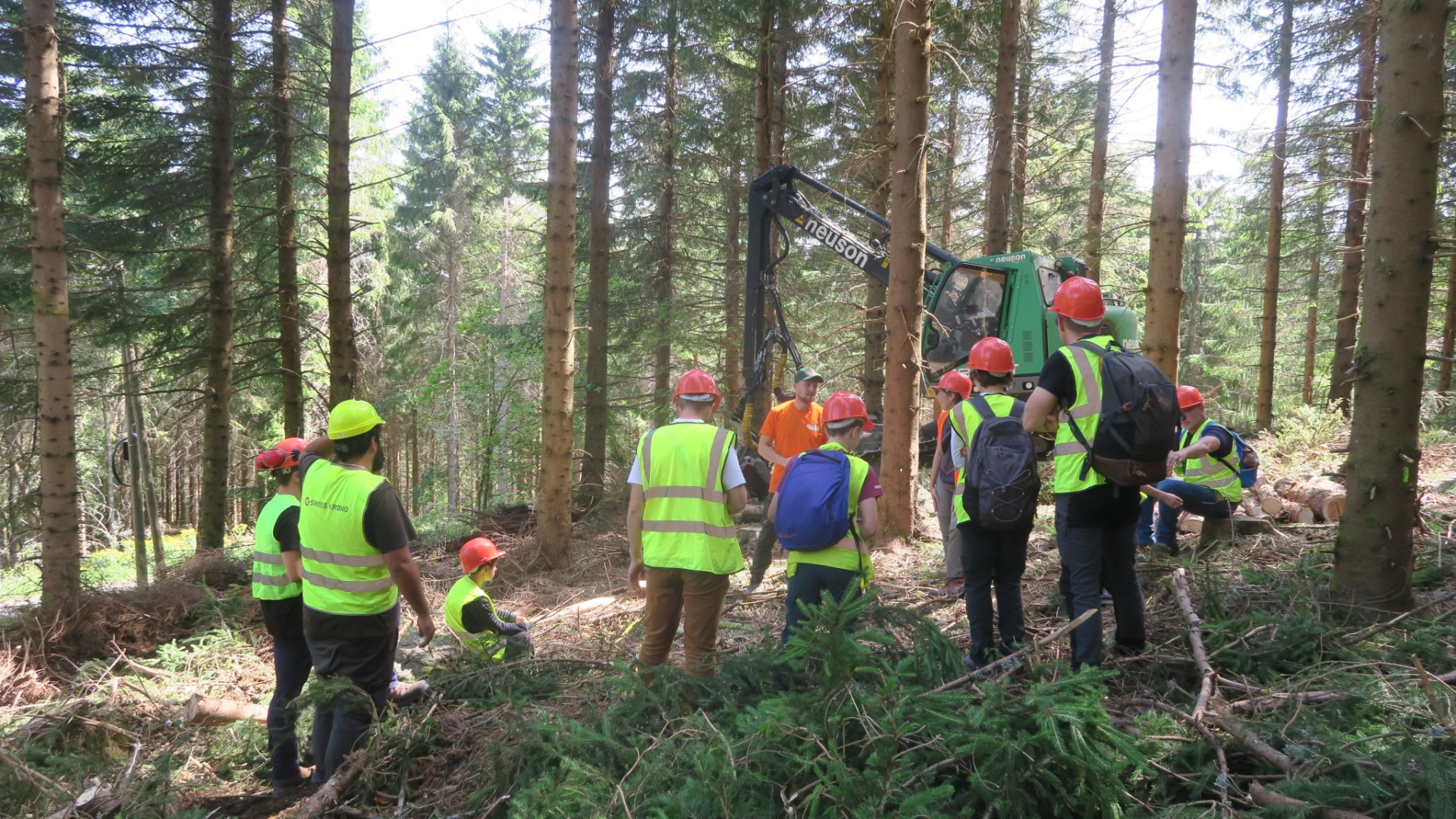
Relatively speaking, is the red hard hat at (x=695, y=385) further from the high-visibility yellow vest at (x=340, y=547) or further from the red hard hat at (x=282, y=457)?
the red hard hat at (x=282, y=457)

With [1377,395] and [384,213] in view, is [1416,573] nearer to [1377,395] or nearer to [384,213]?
[1377,395]

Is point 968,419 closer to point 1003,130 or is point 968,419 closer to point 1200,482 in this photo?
point 1200,482

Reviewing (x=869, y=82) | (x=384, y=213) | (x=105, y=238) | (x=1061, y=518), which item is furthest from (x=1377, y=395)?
(x=384, y=213)

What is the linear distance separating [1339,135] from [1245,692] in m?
14.6

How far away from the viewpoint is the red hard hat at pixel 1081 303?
13.1 feet

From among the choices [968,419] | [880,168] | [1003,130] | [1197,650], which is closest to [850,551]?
[968,419]

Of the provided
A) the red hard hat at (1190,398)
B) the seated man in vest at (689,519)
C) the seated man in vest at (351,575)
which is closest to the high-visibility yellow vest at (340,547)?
the seated man in vest at (351,575)

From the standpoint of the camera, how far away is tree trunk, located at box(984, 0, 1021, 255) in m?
11.3

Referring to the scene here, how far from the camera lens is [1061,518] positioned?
13.1ft

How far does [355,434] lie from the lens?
3.85 metres

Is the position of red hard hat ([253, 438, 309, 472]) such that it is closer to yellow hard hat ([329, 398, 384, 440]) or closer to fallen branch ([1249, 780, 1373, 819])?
yellow hard hat ([329, 398, 384, 440])

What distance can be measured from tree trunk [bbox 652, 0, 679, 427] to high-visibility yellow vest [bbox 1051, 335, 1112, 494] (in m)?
10.7

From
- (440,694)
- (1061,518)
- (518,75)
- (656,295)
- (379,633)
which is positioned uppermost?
(518,75)

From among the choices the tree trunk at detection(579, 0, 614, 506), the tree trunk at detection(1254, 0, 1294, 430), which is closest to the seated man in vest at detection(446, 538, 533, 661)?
the tree trunk at detection(579, 0, 614, 506)
